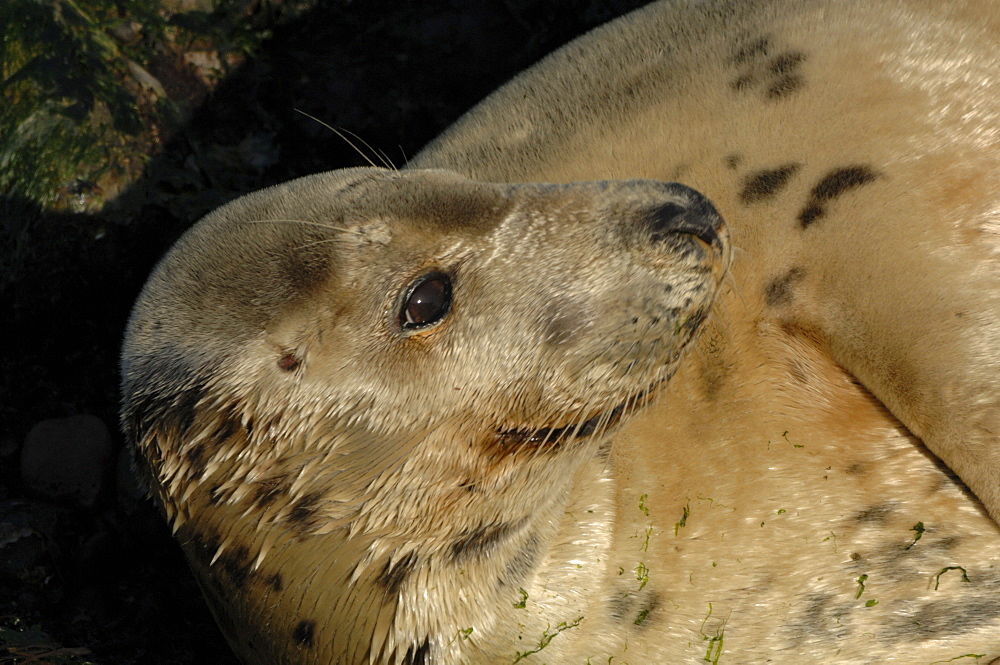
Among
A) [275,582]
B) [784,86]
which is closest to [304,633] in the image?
[275,582]

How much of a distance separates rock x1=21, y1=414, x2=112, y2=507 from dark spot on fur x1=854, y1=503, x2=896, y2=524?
9.46 ft

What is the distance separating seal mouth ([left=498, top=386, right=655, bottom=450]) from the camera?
86.1 inches

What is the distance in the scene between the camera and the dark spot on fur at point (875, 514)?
2.56 metres

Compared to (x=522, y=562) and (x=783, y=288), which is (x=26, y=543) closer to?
(x=522, y=562)

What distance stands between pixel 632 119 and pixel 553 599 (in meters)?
1.43

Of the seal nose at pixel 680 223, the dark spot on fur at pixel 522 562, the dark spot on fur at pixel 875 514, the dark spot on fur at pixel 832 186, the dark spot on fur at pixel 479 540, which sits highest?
the dark spot on fur at pixel 832 186

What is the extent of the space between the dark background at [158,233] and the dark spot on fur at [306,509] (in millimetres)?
1528

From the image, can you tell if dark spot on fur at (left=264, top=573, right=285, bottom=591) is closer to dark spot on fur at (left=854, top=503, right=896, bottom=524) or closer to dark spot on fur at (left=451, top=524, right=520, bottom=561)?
dark spot on fur at (left=451, top=524, right=520, bottom=561)

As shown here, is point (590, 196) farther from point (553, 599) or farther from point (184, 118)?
point (184, 118)

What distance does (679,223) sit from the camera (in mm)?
2213

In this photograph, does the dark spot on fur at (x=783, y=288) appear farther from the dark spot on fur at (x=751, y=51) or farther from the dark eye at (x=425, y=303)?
the dark eye at (x=425, y=303)

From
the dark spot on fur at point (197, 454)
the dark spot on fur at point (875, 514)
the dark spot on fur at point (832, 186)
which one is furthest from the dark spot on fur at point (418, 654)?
the dark spot on fur at point (832, 186)

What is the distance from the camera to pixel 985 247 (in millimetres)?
2408

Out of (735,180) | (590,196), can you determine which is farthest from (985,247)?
(590,196)
